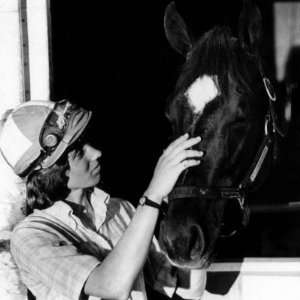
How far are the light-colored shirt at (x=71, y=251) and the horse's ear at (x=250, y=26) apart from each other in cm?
65

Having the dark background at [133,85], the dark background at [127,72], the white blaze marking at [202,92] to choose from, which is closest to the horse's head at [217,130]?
the white blaze marking at [202,92]

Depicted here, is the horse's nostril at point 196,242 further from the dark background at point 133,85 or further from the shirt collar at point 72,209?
the dark background at point 133,85

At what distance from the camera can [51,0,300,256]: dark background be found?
2459mm

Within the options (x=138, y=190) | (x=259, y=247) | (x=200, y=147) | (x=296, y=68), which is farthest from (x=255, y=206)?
(x=296, y=68)

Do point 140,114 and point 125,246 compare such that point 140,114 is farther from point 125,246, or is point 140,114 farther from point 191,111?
point 125,246

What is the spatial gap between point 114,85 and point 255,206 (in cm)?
86

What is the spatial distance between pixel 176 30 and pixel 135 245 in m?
0.80

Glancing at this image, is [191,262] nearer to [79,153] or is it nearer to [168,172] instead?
[168,172]

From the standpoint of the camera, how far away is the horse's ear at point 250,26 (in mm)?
1667

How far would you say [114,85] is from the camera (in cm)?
263

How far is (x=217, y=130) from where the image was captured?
1597 millimetres

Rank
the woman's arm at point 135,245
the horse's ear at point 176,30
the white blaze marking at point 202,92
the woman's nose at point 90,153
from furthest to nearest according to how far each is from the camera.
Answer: the horse's ear at point 176,30 → the woman's nose at point 90,153 → the white blaze marking at point 202,92 → the woman's arm at point 135,245

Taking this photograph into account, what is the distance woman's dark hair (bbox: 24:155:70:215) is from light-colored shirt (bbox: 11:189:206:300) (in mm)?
38

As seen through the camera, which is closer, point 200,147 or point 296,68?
point 200,147
